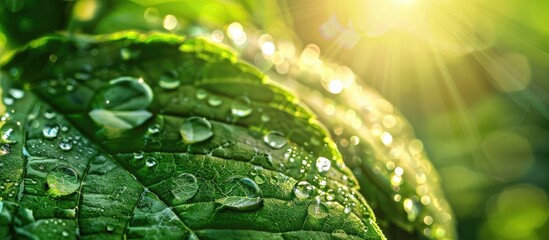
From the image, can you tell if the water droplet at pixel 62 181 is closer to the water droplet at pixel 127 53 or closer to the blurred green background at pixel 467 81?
the water droplet at pixel 127 53

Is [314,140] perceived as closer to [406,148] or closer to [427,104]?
[406,148]

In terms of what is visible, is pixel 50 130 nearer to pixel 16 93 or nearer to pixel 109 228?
pixel 16 93

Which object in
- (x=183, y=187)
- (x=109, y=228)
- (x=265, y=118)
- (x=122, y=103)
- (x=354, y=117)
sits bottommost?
(x=109, y=228)

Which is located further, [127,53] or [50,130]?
[127,53]

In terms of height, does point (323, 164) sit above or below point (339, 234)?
above

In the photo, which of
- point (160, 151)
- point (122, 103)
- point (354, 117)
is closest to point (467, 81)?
point (354, 117)

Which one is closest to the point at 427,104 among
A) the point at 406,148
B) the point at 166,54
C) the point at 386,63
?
the point at 386,63

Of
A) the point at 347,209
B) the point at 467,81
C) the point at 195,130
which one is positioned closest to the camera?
the point at 347,209
